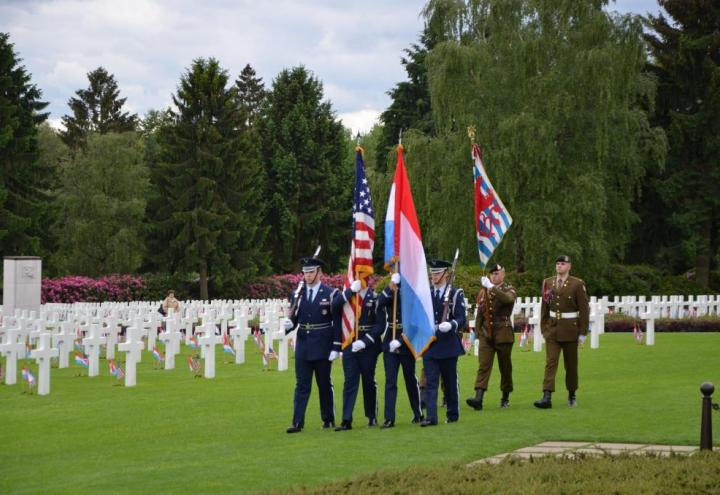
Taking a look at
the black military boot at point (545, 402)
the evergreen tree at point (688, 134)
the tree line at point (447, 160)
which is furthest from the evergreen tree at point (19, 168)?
the black military boot at point (545, 402)

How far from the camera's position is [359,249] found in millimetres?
13500

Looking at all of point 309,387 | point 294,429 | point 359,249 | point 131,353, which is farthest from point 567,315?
point 131,353

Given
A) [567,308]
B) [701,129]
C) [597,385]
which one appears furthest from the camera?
[701,129]

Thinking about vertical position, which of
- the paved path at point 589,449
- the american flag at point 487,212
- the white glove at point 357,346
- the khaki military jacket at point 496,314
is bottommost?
the paved path at point 589,449

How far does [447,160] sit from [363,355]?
104 feet

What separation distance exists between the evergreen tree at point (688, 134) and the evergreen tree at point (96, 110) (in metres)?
40.9

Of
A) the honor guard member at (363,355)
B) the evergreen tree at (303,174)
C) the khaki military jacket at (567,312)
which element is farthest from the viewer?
the evergreen tree at (303,174)

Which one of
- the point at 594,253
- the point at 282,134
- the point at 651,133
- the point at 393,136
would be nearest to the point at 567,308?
the point at 594,253

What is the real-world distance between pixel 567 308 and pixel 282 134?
5734 cm

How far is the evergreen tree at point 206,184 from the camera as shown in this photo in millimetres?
58594

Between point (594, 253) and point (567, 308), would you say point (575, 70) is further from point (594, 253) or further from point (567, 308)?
point (567, 308)

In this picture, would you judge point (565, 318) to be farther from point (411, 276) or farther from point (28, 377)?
point (28, 377)

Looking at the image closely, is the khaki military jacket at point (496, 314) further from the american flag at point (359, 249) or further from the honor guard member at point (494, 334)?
the american flag at point (359, 249)

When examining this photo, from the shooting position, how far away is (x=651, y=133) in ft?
154
